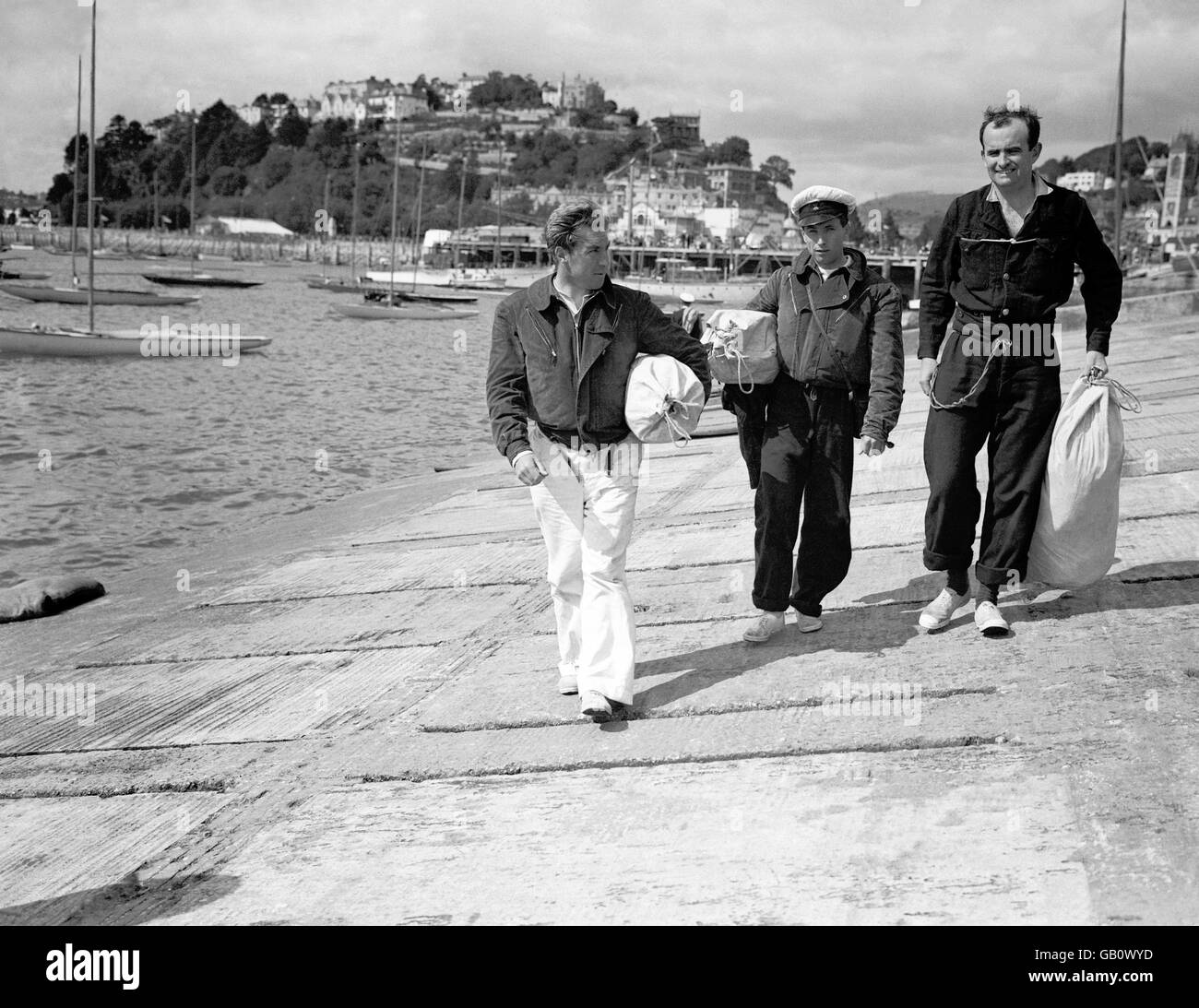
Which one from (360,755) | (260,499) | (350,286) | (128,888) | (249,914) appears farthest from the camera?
(350,286)

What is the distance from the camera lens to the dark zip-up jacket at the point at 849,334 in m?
5.39

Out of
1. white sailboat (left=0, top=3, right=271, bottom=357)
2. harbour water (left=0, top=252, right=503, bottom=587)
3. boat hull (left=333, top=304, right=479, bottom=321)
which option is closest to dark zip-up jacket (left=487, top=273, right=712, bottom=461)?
harbour water (left=0, top=252, right=503, bottom=587)

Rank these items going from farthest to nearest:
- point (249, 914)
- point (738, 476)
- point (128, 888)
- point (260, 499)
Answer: point (260, 499) → point (738, 476) → point (128, 888) → point (249, 914)

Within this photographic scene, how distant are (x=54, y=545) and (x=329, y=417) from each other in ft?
43.9

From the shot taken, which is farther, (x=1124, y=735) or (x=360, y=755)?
(x=360, y=755)

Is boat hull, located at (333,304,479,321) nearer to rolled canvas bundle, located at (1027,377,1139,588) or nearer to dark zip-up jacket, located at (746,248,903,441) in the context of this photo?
dark zip-up jacket, located at (746,248,903,441)

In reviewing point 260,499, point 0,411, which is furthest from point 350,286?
point 260,499

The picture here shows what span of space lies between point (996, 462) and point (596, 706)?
2008 mm

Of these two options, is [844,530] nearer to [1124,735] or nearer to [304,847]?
[1124,735]

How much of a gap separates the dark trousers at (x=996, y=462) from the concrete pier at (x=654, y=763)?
1.26 ft

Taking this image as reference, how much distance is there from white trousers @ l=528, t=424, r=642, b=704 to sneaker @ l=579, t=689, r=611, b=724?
0.02 meters

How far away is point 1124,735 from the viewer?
14.2 feet

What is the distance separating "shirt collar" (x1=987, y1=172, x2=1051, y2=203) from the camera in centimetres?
529
